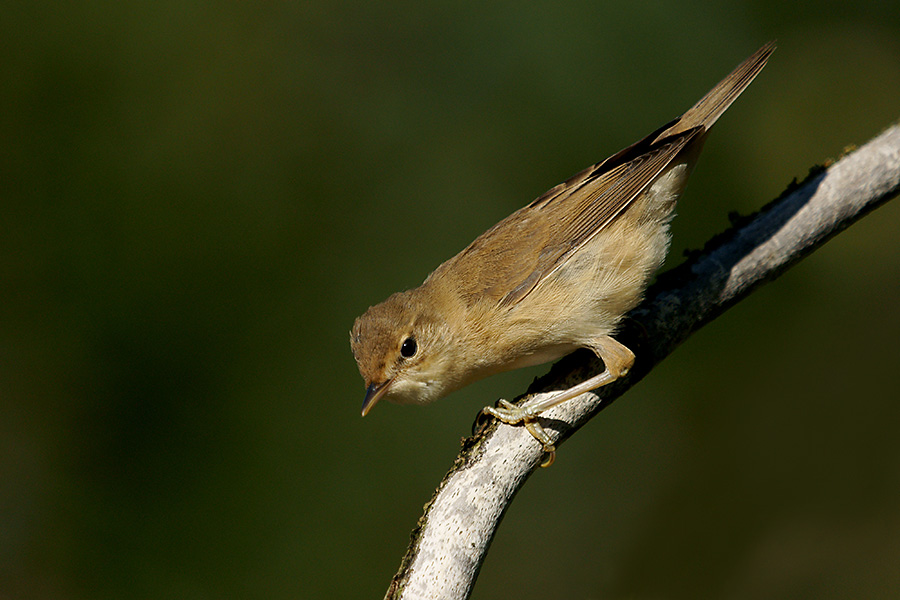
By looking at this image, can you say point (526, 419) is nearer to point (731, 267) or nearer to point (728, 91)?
point (731, 267)

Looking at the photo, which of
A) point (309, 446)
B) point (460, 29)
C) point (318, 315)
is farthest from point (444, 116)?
point (309, 446)

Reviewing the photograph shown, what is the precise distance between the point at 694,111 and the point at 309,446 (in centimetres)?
284

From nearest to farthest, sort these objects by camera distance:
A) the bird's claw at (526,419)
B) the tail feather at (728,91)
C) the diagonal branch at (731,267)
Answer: the bird's claw at (526,419), the diagonal branch at (731,267), the tail feather at (728,91)

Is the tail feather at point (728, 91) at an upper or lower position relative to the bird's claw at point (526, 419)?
upper

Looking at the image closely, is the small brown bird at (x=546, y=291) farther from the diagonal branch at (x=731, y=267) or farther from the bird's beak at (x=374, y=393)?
the diagonal branch at (x=731, y=267)

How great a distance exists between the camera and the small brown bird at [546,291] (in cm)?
312

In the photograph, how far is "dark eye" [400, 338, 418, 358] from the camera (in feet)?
10.3

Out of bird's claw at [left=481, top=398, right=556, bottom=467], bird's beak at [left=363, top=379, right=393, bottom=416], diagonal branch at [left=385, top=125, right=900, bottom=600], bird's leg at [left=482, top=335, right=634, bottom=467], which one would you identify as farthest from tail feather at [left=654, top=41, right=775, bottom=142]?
bird's beak at [left=363, top=379, right=393, bottom=416]

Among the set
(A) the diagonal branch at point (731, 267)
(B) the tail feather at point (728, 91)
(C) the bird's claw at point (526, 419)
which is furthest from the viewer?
(B) the tail feather at point (728, 91)

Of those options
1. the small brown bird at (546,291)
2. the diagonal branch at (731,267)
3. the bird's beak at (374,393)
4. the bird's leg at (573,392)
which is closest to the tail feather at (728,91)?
the small brown bird at (546,291)

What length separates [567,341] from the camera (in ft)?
10.3

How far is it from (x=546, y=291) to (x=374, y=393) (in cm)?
91

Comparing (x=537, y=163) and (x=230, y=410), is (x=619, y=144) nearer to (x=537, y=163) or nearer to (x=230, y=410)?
(x=537, y=163)

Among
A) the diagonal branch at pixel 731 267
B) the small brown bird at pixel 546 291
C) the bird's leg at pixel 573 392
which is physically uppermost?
the small brown bird at pixel 546 291
